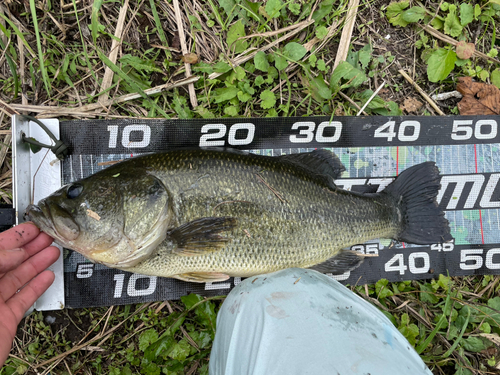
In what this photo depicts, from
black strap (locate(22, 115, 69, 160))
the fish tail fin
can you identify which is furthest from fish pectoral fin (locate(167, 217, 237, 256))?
the fish tail fin

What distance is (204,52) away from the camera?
8.92ft

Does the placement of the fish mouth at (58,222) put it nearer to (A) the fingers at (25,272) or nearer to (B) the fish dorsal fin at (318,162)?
(A) the fingers at (25,272)

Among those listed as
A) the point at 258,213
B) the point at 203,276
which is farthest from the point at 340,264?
the point at 203,276

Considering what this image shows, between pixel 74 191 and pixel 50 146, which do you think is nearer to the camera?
pixel 74 191

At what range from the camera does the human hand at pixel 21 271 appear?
2.00m

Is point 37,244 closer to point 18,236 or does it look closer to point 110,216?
point 18,236

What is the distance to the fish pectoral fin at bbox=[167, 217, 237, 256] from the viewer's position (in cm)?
212

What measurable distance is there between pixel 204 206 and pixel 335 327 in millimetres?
1144

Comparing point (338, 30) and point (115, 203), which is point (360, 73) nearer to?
point (338, 30)

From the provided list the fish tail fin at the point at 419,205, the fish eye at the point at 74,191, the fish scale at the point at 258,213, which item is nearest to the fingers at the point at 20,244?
the fish eye at the point at 74,191

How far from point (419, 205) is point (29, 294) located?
10.6 feet

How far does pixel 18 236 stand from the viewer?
7.12 ft

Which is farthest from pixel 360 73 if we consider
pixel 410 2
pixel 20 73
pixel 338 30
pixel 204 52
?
pixel 20 73

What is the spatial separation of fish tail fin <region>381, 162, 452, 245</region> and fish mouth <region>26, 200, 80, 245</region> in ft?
7.94
